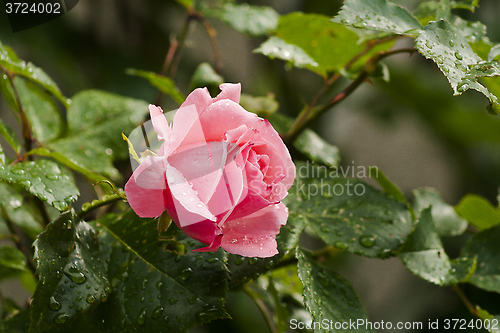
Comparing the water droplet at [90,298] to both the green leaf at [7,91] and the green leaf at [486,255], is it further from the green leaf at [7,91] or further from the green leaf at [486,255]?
the green leaf at [486,255]

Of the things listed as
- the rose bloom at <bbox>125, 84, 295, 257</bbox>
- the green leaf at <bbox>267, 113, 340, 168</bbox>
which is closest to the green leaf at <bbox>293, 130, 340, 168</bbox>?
the green leaf at <bbox>267, 113, 340, 168</bbox>

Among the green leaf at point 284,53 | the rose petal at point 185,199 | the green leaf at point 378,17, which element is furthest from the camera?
the green leaf at point 284,53

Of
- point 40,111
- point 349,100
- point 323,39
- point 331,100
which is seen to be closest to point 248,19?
point 323,39

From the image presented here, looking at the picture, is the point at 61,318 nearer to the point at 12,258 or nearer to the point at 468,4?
the point at 12,258

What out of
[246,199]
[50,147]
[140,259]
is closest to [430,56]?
[246,199]

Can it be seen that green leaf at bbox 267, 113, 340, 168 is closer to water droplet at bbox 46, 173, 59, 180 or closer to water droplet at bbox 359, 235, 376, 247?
water droplet at bbox 359, 235, 376, 247

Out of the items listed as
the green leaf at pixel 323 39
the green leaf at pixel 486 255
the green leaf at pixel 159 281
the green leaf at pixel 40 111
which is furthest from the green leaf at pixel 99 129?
the green leaf at pixel 486 255
